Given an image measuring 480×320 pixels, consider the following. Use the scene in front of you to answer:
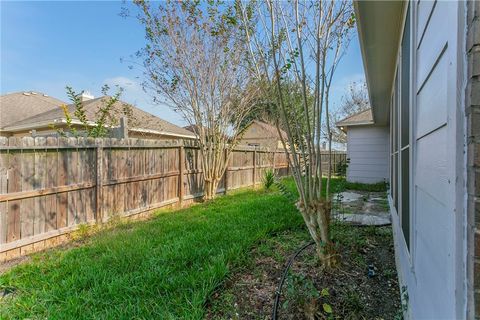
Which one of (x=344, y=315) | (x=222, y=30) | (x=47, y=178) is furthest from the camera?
(x=222, y=30)

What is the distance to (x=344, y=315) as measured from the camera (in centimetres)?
212

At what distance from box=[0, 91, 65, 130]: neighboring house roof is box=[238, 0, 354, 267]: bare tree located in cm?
1135

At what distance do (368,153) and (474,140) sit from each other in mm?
10640

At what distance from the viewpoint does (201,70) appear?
7027mm

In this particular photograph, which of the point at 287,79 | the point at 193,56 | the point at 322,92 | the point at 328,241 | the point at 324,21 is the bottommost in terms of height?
the point at 328,241

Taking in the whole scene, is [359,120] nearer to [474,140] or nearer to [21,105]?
[474,140]

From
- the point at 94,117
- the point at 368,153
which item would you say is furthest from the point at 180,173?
the point at 368,153

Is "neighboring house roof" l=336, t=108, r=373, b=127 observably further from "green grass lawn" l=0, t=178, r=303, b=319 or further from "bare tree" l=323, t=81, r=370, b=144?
"bare tree" l=323, t=81, r=370, b=144

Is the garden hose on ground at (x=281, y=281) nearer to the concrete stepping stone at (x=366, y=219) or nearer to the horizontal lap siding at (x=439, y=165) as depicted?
the horizontal lap siding at (x=439, y=165)

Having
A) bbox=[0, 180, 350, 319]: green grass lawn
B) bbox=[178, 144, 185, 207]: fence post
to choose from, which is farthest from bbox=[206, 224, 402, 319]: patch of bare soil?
bbox=[178, 144, 185, 207]: fence post

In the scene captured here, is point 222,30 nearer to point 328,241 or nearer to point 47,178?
point 47,178

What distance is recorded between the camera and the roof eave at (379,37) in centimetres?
291

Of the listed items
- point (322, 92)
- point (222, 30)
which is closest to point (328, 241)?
point (322, 92)

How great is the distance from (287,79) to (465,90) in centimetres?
276
